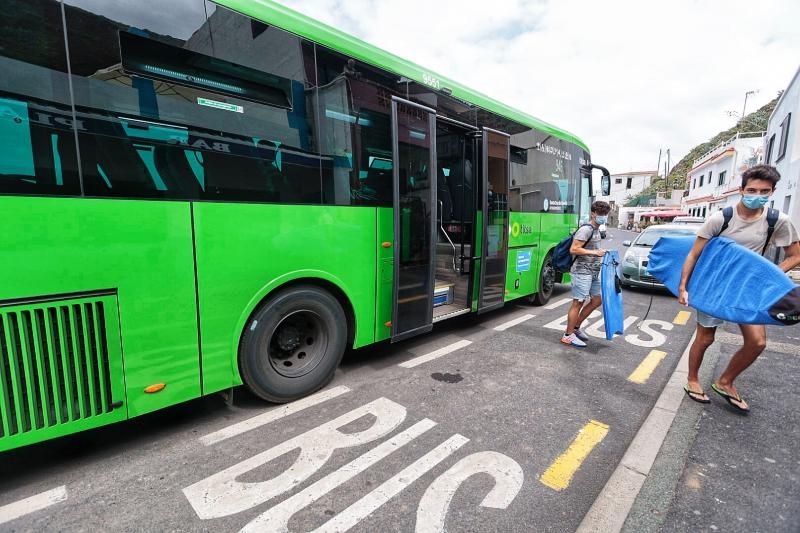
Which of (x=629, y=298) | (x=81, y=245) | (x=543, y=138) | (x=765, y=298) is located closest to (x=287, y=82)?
(x=81, y=245)

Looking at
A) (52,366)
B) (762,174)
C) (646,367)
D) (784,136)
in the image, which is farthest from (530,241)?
(784,136)

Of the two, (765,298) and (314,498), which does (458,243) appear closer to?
(765,298)

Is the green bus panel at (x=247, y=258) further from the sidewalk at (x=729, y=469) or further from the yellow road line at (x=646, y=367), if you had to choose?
the yellow road line at (x=646, y=367)

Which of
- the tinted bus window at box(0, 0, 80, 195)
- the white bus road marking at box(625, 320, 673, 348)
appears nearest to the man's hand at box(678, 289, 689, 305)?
the white bus road marking at box(625, 320, 673, 348)

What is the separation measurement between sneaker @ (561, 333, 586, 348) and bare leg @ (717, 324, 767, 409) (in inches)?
62.2

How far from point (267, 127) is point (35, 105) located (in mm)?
1298

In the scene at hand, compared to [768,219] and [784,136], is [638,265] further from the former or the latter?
[784,136]

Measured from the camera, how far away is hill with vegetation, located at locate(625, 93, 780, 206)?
135 ft

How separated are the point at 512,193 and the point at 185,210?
14.6 feet

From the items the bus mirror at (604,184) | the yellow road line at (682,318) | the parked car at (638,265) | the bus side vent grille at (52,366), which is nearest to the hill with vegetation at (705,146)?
the parked car at (638,265)

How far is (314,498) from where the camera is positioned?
2.21 metres

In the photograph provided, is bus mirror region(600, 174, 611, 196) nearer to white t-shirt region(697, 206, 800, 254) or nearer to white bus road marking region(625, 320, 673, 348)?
white bus road marking region(625, 320, 673, 348)

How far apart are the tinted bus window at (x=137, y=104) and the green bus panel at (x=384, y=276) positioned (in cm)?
168

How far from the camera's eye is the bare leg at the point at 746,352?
9.98ft
